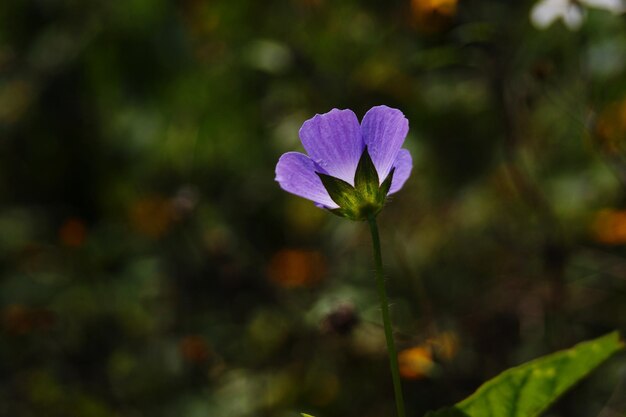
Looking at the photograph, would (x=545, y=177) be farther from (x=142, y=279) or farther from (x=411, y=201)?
(x=142, y=279)

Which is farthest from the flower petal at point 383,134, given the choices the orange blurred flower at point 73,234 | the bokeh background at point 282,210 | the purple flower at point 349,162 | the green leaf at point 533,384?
the orange blurred flower at point 73,234

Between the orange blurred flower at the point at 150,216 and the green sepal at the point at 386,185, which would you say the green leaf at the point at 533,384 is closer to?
the green sepal at the point at 386,185

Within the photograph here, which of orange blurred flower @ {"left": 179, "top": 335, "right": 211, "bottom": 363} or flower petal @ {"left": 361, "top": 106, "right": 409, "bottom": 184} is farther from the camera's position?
orange blurred flower @ {"left": 179, "top": 335, "right": 211, "bottom": 363}

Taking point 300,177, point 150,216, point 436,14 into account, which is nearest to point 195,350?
point 150,216

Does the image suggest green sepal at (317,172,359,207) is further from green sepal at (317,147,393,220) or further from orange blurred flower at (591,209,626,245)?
orange blurred flower at (591,209,626,245)

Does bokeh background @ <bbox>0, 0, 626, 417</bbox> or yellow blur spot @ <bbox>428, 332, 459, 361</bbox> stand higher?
bokeh background @ <bbox>0, 0, 626, 417</bbox>

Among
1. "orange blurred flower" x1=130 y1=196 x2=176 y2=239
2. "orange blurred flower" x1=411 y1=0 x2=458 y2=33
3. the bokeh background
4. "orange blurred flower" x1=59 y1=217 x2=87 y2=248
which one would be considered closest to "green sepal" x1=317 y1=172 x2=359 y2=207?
the bokeh background
